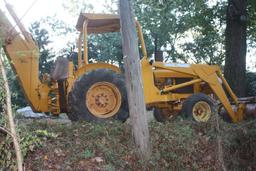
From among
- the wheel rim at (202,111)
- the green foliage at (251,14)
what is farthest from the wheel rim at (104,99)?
the green foliage at (251,14)

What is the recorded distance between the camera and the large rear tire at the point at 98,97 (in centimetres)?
724

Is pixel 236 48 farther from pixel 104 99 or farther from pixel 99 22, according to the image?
pixel 104 99

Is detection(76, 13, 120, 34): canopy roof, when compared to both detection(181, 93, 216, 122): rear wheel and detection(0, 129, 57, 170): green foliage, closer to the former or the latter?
detection(181, 93, 216, 122): rear wheel

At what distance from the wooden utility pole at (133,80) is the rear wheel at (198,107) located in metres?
2.44

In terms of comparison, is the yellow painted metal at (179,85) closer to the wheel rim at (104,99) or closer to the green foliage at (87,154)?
the wheel rim at (104,99)

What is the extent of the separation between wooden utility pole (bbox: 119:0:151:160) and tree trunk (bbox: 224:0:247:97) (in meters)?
5.78

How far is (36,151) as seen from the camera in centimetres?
553

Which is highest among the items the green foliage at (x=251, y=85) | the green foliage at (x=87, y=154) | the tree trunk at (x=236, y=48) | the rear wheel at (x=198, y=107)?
the tree trunk at (x=236, y=48)

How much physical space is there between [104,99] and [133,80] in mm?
1565

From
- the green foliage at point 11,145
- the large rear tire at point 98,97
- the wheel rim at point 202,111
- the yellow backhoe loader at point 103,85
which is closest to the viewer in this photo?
the green foliage at point 11,145

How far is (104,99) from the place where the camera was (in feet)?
24.8

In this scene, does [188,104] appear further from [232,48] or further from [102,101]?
[232,48]

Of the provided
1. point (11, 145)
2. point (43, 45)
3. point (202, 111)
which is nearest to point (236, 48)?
point (202, 111)

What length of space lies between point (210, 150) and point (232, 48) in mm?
5334
